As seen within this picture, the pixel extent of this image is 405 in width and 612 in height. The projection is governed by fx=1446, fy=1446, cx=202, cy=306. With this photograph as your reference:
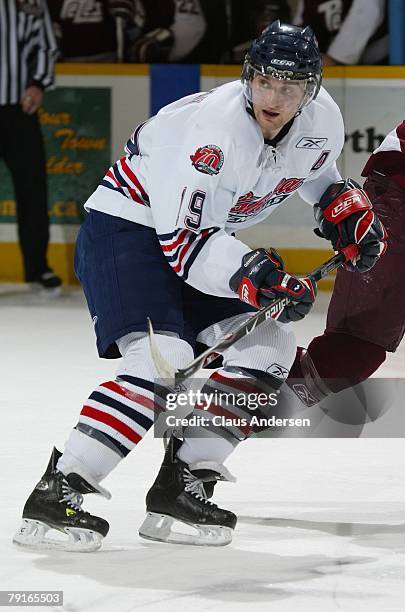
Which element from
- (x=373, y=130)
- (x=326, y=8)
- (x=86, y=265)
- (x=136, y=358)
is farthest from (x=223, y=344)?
(x=326, y=8)

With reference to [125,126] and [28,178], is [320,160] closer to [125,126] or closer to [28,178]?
[28,178]

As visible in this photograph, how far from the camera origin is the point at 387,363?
4.63 m

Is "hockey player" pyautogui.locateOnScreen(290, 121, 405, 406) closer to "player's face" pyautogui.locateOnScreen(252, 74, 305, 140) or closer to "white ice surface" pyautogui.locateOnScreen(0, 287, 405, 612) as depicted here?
"white ice surface" pyautogui.locateOnScreen(0, 287, 405, 612)

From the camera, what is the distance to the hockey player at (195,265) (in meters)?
2.52

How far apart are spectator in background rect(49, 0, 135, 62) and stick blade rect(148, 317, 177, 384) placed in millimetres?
4461

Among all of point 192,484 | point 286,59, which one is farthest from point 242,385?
point 286,59

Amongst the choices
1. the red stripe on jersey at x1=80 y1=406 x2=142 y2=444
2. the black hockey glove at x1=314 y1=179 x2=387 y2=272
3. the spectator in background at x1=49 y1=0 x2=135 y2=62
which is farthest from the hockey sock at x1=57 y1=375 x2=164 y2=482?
the spectator in background at x1=49 y1=0 x2=135 y2=62

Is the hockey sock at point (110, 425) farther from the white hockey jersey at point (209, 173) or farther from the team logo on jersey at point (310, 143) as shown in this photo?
the team logo on jersey at point (310, 143)

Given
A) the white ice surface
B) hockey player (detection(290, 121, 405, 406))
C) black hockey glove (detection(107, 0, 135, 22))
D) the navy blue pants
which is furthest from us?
black hockey glove (detection(107, 0, 135, 22))

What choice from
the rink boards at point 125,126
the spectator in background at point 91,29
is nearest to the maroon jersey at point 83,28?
the spectator in background at point 91,29

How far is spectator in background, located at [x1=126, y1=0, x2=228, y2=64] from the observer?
674 centimetres

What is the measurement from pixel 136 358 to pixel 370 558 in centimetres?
54

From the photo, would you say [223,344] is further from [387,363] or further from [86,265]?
[387,363]

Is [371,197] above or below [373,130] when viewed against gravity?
above
